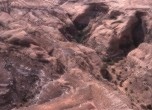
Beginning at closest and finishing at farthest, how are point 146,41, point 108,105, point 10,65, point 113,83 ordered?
point 108,105, point 10,65, point 113,83, point 146,41

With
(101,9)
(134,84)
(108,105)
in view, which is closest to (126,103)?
(108,105)

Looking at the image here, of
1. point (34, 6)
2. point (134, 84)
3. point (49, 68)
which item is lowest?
point (134, 84)

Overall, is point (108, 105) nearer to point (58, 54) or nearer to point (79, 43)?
point (58, 54)

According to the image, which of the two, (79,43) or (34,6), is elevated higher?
(34,6)

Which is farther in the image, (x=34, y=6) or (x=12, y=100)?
(x=34, y=6)

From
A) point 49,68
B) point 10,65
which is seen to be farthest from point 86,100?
point 10,65

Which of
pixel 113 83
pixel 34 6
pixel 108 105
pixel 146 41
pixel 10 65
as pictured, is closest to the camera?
pixel 108 105
